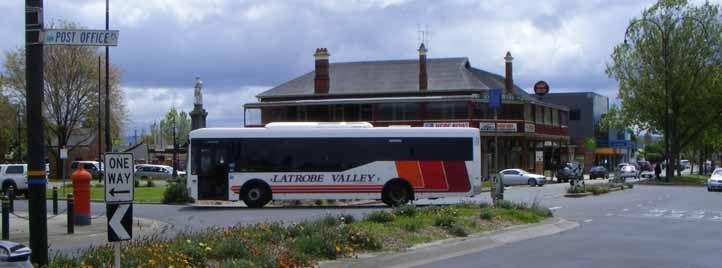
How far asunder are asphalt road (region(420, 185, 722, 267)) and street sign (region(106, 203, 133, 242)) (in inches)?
210

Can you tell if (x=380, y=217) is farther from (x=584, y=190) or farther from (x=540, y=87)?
(x=540, y=87)

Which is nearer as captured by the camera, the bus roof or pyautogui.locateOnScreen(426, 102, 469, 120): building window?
the bus roof

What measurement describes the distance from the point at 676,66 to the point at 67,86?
4436 cm

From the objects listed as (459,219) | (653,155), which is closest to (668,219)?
(459,219)

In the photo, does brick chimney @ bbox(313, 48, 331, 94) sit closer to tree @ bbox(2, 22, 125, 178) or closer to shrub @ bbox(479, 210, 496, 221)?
tree @ bbox(2, 22, 125, 178)

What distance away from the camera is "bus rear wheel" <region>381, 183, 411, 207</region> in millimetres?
28188

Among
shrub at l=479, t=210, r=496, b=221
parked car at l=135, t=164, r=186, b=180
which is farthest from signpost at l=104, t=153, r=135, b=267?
parked car at l=135, t=164, r=186, b=180

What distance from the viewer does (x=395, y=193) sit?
2823 centimetres

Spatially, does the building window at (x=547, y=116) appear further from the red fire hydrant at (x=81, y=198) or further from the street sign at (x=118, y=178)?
the street sign at (x=118, y=178)

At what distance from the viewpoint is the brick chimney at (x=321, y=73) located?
230 ft

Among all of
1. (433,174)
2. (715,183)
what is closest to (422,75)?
(715,183)

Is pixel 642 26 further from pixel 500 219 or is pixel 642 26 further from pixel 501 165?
pixel 500 219

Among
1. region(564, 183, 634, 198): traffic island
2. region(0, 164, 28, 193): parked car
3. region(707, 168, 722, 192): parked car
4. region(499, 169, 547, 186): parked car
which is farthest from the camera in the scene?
region(499, 169, 547, 186): parked car

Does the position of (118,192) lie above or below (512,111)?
below
